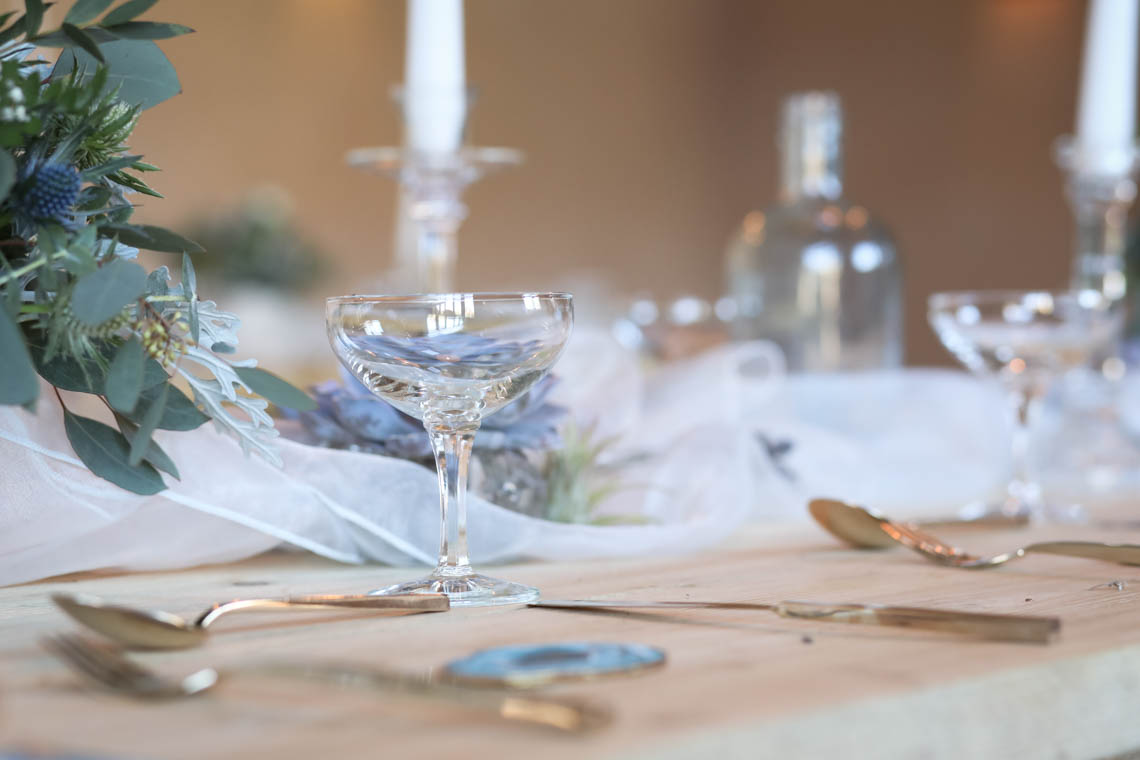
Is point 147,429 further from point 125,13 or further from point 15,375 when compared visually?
point 125,13

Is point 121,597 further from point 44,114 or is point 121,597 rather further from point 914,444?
point 914,444

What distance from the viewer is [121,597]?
0.62 metres

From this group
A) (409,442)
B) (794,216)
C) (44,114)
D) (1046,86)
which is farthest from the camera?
(1046,86)

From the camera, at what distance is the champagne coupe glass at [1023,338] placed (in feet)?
3.15

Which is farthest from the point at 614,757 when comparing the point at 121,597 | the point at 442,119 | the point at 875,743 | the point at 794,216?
the point at 794,216

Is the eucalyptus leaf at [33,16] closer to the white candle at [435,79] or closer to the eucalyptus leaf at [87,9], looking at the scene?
the eucalyptus leaf at [87,9]

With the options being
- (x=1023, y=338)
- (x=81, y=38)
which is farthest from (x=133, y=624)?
(x=1023, y=338)

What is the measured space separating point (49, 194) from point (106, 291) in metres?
0.07

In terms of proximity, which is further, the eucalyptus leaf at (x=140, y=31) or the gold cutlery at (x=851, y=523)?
the gold cutlery at (x=851, y=523)

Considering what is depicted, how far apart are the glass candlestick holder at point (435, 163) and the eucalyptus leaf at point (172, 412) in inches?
15.5

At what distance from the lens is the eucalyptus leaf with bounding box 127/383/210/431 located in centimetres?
59

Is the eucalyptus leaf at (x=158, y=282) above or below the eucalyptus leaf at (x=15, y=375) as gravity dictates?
above

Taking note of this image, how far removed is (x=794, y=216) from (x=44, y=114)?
91 cm

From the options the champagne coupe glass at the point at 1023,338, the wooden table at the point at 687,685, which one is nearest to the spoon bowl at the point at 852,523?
the wooden table at the point at 687,685
